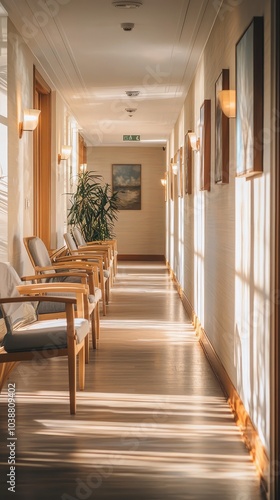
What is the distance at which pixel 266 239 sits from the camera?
3328 millimetres

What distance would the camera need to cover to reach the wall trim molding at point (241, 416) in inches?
132

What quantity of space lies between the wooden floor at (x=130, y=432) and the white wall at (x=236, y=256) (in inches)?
10.2

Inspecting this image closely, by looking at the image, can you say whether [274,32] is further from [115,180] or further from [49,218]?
[115,180]

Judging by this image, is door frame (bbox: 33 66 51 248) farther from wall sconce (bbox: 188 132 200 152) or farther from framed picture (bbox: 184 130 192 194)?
wall sconce (bbox: 188 132 200 152)

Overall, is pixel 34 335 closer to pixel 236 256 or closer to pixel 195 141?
pixel 236 256

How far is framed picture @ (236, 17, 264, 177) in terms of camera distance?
3502mm

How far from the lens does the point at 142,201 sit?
18875 millimetres

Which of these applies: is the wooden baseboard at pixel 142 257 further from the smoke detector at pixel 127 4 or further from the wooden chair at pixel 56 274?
the smoke detector at pixel 127 4

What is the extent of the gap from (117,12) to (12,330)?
2941 millimetres

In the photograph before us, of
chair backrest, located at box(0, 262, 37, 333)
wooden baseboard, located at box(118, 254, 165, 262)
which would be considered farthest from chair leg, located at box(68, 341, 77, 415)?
wooden baseboard, located at box(118, 254, 165, 262)

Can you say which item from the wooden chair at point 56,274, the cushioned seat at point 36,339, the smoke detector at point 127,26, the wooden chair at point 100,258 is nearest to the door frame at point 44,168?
the wooden chair at point 100,258

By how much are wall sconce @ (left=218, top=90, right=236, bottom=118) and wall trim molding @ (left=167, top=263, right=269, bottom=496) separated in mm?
1743

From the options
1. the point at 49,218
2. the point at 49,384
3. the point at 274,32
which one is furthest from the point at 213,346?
the point at 49,218

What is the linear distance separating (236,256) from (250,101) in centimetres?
122
